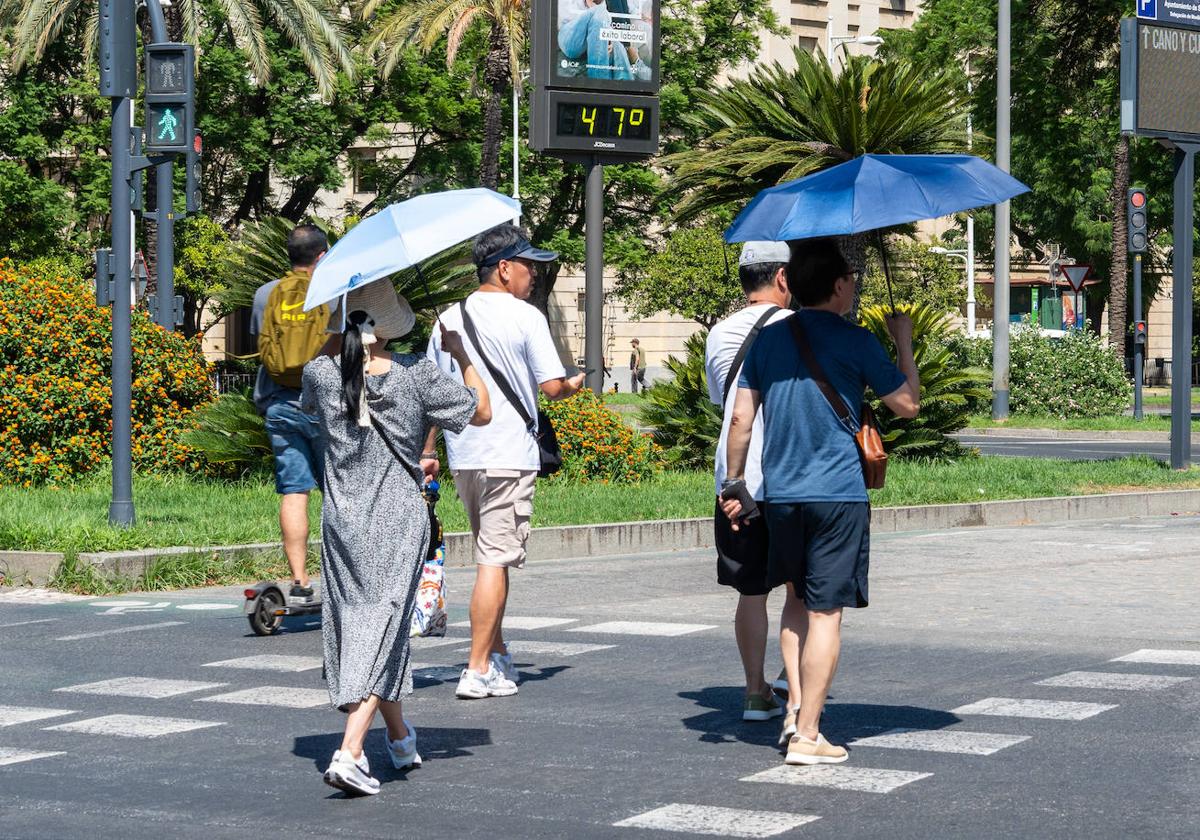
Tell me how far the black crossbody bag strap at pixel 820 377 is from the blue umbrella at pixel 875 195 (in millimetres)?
315

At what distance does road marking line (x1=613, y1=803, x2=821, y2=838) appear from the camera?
18.2 ft

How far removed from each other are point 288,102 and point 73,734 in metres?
38.8

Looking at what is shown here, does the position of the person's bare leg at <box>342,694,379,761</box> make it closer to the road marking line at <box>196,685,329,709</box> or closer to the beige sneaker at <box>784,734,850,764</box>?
the beige sneaker at <box>784,734,850,764</box>

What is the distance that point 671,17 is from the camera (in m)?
51.7

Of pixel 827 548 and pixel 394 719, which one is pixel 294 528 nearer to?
pixel 394 719

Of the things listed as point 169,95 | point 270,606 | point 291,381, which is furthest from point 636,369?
point 291,381

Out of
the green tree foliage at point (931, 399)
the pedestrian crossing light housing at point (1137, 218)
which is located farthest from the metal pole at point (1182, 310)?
the pedestrian crossing light housing at point (1137, 218)

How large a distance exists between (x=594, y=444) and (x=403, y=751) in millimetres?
11679

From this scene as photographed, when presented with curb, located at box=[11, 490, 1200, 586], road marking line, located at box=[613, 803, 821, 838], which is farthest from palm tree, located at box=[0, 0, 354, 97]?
road marking line, located at box=[613, 803, 821, 838]

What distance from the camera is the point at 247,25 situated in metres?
38.4

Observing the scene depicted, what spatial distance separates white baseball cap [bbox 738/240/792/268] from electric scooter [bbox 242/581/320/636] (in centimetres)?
350

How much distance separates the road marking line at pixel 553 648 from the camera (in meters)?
9.16

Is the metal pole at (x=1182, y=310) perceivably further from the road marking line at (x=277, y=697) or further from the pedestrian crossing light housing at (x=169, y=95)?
the road marking line at (x=277, y=697)

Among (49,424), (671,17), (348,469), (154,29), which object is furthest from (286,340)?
(671,17)
